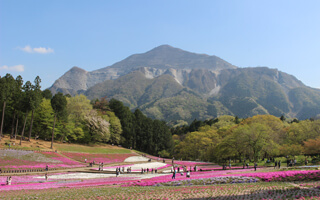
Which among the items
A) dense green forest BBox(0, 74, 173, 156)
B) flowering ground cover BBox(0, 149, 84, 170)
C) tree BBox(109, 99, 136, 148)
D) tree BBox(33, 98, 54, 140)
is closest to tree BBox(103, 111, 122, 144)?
dense green forest BBox(0, 74, 173, 156)

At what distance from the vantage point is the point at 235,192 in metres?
19.4

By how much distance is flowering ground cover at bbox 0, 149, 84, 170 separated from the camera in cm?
4318

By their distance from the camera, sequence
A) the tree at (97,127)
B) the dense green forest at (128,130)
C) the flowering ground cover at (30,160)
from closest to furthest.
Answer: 1. the flowering ground cover at (30,160)
2. the dense green forest at (128,130)
3. the tree at (97,127)

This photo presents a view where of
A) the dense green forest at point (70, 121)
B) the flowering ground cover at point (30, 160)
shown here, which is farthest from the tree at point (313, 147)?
the dense green forest at point (70, 121)

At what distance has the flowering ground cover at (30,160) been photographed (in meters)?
43.2

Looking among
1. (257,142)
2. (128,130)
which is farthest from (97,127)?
(257,142)

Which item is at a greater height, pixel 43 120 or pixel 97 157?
pixel 43 120

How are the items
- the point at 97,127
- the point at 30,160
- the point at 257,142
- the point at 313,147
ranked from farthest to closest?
1. the point at 97,127
2. the point at 257,142
3. the point at 313,147
4. the point at 30,160

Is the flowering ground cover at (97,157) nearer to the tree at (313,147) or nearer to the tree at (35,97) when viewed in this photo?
the tree at (35,97)

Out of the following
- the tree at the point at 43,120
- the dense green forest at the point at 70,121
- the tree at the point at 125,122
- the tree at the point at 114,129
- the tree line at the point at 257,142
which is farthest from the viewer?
the tree at the point at 125,122

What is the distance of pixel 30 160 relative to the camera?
48.2m

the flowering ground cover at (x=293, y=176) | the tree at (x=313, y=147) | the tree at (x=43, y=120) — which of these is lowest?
the flowering ground cover at (x=293, y=176)

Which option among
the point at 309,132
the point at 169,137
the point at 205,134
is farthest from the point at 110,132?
the point at 309,132

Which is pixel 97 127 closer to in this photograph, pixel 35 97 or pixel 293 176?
pixel 35 97
